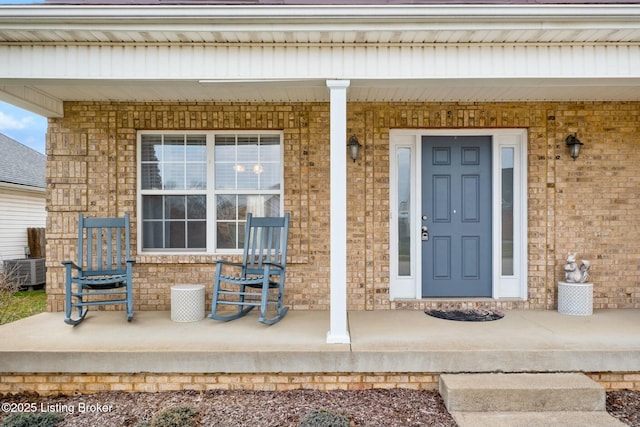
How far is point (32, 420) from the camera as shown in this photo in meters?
2.71

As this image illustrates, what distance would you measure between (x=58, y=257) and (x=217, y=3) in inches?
124

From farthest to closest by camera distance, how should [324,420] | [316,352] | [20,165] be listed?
[20,165] → [316,352] → [324,420]

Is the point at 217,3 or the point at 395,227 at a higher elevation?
the point at 217,3

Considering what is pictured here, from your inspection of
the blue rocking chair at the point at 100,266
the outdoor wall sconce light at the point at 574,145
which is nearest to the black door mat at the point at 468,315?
the outdoor wall sconce light at the point at 574,145

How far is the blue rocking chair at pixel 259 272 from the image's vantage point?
3.83m

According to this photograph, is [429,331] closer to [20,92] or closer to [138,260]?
[138,260]

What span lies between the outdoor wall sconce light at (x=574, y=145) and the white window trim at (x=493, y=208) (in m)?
0.43

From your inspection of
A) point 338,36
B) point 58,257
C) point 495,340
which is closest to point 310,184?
point 338,36

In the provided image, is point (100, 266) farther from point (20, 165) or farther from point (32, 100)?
point (20, 165)

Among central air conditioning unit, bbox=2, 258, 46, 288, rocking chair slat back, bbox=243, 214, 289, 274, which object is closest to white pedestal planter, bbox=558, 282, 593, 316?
rocking chair slat back, bbox=243, 214, 289, 274

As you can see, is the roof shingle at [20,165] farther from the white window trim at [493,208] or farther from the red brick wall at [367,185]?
the white window trim at [493,208]

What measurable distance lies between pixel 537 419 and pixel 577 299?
6.20 ft

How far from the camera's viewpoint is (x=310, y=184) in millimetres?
4379

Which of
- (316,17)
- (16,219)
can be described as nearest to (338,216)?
(316,17)
